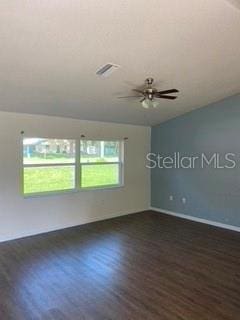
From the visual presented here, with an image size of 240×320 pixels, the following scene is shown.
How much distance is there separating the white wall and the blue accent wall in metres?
0.54

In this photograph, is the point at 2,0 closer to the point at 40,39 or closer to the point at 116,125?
the point at 40,39

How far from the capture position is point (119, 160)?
6562 millimetres

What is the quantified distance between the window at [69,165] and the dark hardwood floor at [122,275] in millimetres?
Answer: 1015

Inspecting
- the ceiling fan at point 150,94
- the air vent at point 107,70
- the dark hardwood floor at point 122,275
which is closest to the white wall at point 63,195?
the dark hardwood floor at point 122,275

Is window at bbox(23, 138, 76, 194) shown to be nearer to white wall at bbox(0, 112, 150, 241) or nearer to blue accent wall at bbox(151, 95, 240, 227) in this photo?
white wall at bbox(0, 112, 150, 241)

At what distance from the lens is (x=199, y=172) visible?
605 centimetres

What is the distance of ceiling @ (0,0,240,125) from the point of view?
8.35 feet

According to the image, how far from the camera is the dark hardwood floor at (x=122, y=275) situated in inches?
104

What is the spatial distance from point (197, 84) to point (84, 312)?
12.6ft

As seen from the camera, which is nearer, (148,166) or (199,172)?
(199,172)

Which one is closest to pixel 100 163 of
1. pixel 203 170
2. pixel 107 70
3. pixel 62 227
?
pixel 62 227

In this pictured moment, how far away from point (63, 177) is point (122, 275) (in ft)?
8.93

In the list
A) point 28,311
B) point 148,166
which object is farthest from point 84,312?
point 148,166

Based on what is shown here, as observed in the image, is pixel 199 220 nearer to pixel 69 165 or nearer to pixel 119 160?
pixel 119 160
